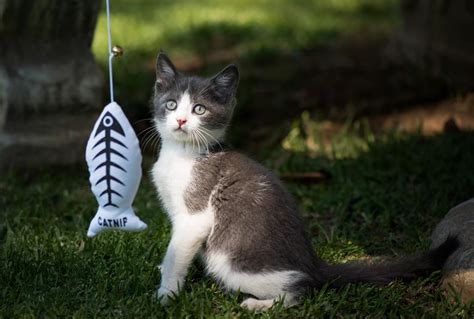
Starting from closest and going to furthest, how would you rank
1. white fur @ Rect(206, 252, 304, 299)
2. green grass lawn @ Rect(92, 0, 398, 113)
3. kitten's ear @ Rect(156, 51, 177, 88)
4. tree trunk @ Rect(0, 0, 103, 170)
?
white fur @ Rect(206, 252, 304, 299), kitten's ear @ Rect(156, 51, 177, 88), tree trunk @ Rect(0, 0, 103, 170), green grass lawn @ Rect(92, 0, 398, 113)

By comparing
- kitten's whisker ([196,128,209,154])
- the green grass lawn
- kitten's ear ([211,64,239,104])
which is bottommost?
the green grass lawn

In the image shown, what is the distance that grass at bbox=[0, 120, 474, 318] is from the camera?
382 cm

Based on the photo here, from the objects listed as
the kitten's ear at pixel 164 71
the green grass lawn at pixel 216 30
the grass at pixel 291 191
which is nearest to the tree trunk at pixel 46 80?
the grass at pixel 291 191

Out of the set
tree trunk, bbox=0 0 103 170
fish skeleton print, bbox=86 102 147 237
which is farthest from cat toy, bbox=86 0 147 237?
tree trunk, bbox=0 0 103 170

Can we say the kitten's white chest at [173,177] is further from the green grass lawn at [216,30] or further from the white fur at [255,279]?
the green grass lawn at [216,30]

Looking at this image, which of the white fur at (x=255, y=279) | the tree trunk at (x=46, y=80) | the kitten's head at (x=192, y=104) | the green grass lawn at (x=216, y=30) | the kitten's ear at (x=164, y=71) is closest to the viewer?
the white fur at (x=255, y=279)

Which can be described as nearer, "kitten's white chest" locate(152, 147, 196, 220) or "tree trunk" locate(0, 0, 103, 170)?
"kitten's white chest" locate(152, 147, 196, 220)

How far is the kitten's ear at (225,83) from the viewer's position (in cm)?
405

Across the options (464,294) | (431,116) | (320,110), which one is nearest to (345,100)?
(320,110)

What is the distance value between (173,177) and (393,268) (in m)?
1.23

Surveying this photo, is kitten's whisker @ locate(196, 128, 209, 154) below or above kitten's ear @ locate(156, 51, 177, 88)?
below

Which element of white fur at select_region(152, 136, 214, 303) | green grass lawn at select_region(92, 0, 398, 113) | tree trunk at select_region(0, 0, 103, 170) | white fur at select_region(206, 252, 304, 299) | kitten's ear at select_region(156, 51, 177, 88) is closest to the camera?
white fur at select_region(206, 252, 304, 299)

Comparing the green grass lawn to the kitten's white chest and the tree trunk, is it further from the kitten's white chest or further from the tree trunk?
the kitten's white chest

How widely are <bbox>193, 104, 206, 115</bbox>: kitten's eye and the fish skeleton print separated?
1.19 feet
